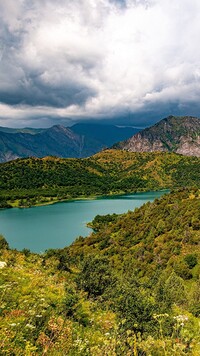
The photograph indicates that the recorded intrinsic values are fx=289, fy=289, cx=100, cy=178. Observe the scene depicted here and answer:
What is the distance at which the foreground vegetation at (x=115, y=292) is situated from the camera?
7.16 metres

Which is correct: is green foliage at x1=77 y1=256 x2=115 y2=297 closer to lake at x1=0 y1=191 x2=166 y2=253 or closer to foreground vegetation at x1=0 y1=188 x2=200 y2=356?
foreground vegetation at x1=0 y1=188 x2=200 y2=356

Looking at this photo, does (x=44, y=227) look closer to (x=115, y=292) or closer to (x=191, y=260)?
(x=191, y=260)

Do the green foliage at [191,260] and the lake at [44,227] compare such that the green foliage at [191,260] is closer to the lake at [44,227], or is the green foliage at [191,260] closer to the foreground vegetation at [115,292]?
the foreground vegetation at [115,292]

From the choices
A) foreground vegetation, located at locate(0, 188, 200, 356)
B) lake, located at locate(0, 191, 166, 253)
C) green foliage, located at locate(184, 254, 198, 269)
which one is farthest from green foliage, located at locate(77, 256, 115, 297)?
lake, located at locate(0, 191, 166, 253)

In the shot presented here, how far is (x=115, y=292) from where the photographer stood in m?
17.7

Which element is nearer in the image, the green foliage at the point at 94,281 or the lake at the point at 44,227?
the green foliage at the point at 94,281

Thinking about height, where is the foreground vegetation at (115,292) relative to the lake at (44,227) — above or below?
above

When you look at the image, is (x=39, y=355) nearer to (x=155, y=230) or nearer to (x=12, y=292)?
(x=12, y=292)

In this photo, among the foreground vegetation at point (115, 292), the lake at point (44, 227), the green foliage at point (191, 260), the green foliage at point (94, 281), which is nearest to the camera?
the foreground vegetation at point (115, 292)

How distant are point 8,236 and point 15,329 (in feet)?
435

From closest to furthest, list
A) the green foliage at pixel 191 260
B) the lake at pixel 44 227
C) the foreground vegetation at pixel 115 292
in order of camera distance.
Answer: the foreground vegetation at pixel 115 292 → the green foliage at pixel 191 260 → the lake at pixel 44 227

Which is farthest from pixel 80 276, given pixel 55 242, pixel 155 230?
pixel 55 242

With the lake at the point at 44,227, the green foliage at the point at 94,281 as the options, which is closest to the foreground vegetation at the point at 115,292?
the green foliage at the point at 94,281

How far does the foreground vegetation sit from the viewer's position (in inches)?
282
